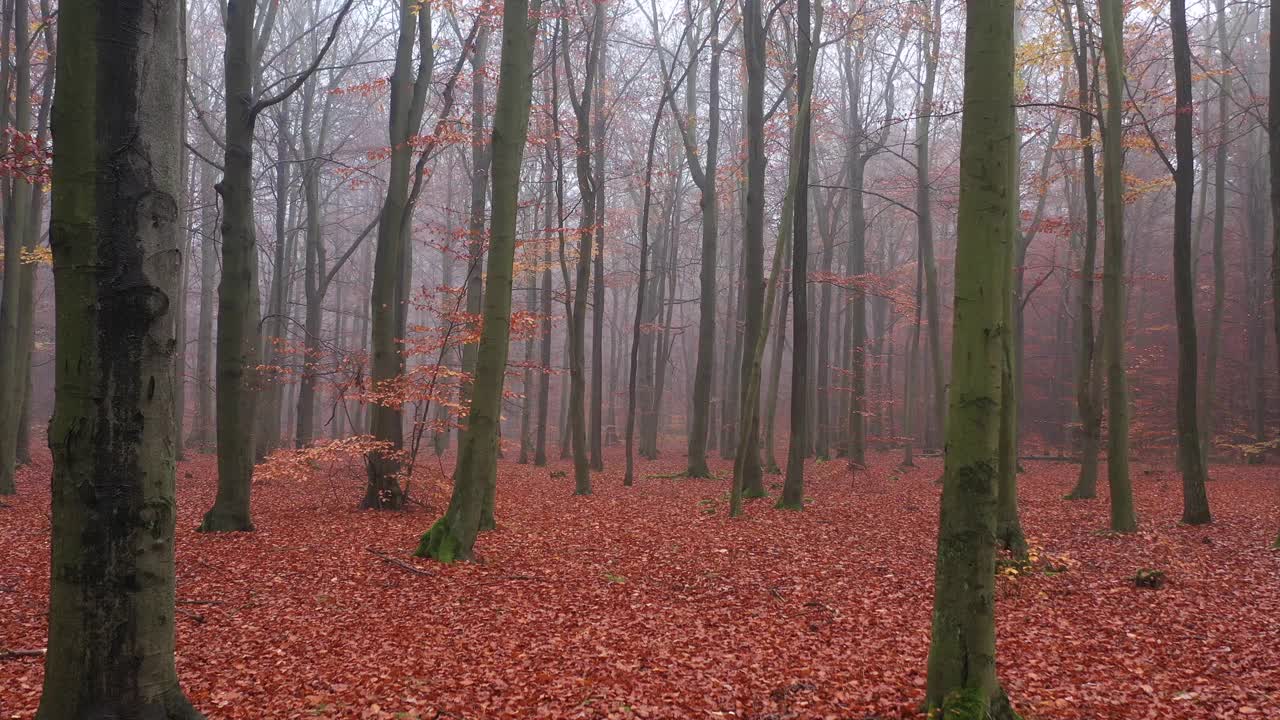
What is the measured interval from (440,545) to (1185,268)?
31.4 feet

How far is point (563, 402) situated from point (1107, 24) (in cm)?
2139

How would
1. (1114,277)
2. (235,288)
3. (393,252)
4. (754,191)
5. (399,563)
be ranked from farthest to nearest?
1. (754,191)
2. (393,252)
3. (1114,277)
4. (235,288)
5. (399,563)

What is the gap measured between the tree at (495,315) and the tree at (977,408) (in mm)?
4774

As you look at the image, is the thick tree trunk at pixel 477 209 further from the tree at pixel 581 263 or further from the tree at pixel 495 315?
the tree at pixel 495 315

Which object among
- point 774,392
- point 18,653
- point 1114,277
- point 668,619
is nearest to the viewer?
point 18,653

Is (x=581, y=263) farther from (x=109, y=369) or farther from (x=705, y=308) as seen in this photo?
(x=109, y=369)

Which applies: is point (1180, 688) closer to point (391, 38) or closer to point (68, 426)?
point (68, 426)

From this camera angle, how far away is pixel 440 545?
7.42m

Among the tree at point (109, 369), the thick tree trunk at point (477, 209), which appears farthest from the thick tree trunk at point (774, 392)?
the tree at point (109, 369)

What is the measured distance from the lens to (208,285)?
81.9 feet

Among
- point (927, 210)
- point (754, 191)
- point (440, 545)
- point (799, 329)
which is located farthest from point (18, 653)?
point (927, 210)

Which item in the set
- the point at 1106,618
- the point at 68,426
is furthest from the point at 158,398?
the point at 1106,618

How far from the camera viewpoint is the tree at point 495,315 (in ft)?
23.9

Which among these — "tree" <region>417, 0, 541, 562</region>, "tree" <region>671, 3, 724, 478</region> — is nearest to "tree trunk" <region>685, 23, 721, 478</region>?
"tree" <region>671, 3, 724, 478</region>
